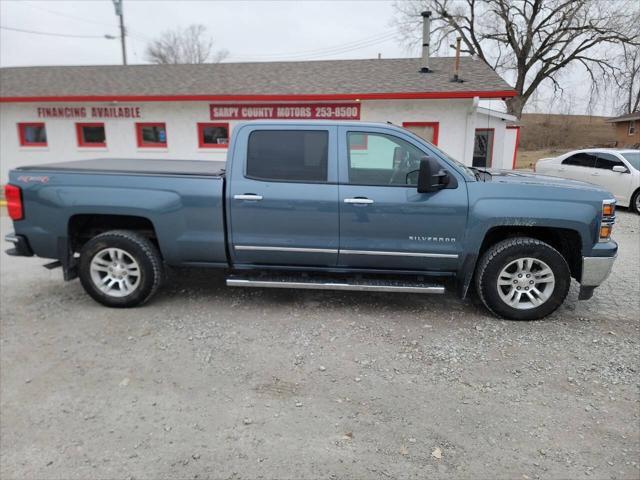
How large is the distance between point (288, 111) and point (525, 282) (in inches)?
437

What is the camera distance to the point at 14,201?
4.64m

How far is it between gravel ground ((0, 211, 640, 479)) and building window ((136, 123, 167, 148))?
1085cm

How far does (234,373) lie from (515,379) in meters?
2.14

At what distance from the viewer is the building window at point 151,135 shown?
14.9 meters

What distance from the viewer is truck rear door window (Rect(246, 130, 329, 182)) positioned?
4.50 m

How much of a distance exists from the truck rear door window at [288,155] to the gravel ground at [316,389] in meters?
1.38

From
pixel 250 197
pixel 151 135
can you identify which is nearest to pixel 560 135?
pixel 151 135

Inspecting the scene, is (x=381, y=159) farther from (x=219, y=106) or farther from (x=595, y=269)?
(x=219, y=106)

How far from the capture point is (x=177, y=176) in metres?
4.54

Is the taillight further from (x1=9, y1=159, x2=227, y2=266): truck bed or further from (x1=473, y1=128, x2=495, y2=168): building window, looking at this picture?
(x1=473, y1=128, x2=495, y2=168): building window

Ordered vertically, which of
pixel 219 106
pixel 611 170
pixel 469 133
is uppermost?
pixel 219 106

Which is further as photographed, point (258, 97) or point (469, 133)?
point (258, 97)

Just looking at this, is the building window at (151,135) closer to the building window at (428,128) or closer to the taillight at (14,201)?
the building window at (428,128)

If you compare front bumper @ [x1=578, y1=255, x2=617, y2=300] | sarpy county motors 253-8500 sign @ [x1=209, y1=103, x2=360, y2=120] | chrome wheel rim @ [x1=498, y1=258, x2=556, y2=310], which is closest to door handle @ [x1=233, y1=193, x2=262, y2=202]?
chrome wheel rim @ [x1=498, y1=258, x2=556, y2=310]
